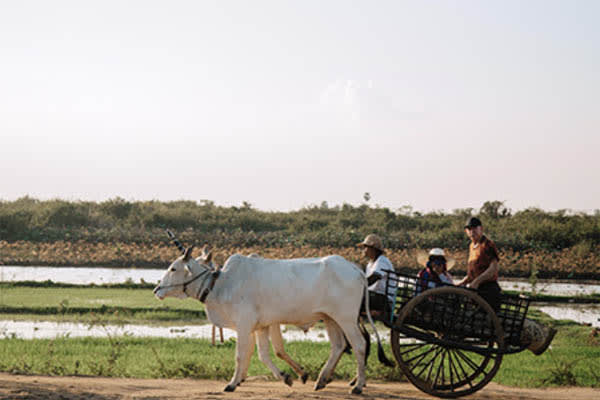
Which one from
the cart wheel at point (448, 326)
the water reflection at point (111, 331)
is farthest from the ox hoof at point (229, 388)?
the water reflection at point (111, 331)

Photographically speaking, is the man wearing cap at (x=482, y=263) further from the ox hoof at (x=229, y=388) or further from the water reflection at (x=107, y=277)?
the water reflection at (x=107, y=277)

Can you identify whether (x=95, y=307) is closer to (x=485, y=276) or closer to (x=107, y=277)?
(x=107, y=277)

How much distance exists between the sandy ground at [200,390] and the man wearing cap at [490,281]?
2.28 ft

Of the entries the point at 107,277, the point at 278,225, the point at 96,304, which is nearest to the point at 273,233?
the point at 278,225

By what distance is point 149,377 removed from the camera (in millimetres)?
8195

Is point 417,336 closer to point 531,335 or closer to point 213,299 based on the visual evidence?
point 531,335

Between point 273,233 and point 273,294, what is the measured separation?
24.8m

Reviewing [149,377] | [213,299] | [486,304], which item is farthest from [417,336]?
[149,377]

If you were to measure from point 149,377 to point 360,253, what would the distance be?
53.6 ft

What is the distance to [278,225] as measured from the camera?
35094 millimetres

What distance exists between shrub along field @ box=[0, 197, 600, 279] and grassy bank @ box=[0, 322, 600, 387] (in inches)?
454

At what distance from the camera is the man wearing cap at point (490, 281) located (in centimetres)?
698

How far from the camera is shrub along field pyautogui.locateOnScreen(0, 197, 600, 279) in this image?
2459 cm

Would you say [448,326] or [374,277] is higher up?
[374,277]
